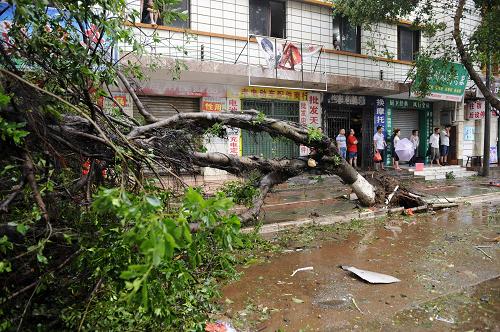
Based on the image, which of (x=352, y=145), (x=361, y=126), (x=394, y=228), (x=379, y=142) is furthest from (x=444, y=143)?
(x=394, y=228)

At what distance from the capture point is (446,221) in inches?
307

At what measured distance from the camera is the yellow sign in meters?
12.6

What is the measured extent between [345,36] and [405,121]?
5.26 meters

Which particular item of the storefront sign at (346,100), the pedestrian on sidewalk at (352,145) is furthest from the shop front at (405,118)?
the pedestrian on sidewalk at (352,145)

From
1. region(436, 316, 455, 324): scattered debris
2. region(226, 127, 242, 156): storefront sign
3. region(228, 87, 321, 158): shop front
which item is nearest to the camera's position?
region(436, 316, 455, 324): scattered debris

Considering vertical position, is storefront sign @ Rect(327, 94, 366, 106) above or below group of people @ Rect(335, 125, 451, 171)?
above

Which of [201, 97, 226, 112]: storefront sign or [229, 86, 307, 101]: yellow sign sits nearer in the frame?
[201, 97, 226, 112]: storefront sign

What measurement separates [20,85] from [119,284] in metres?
1.45

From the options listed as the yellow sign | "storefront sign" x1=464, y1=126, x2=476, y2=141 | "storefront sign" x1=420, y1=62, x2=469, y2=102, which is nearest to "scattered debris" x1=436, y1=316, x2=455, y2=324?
the yellow sign

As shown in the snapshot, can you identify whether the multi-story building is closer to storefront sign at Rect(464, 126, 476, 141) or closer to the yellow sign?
the yellow sign

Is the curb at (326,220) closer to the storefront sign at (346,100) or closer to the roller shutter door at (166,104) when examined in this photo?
the roller shutter door at (166,104)

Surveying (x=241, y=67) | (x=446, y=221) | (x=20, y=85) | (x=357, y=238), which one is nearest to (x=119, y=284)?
(x=20, y=85)

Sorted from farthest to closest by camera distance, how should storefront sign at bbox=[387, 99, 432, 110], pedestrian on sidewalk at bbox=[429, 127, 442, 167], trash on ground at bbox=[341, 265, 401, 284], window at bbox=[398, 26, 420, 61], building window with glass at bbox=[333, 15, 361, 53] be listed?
storefront sign at bbox=[387, 99, 432, 110] < pedestrian on sidewalk at bbox=[429, 127, 442, 167] < window at bbox=[398, 26, 420, 61] < building window with glass at bbox=[333, 15, 361, 53] < trash on ground at bbox=[341, 265, 401, 284]

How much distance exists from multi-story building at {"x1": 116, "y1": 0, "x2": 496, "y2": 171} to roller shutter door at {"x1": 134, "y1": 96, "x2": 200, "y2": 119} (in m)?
0.03
